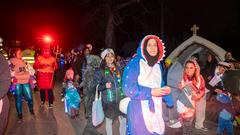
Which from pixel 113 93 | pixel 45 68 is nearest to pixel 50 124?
pixel 45 68

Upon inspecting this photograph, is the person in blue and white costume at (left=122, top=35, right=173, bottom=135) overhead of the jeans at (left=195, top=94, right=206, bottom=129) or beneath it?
overhead

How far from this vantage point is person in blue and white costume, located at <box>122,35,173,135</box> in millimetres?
5535

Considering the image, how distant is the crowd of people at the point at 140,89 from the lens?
5.59 meters

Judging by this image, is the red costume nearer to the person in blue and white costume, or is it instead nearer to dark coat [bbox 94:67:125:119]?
dark coat [bbox 94:67:125:119]

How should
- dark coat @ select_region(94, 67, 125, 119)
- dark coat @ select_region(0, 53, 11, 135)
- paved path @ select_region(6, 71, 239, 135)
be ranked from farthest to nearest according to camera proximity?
paved path @ select_region(6, 71, 239, 135) → dark coat @ select_region(94, 67, 125, 119) → dark coat @ select_region(0, 53, 11, 135)

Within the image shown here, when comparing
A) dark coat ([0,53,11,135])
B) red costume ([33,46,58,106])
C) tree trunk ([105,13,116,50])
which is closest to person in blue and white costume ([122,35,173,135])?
dark coat ([0,53,11,135])

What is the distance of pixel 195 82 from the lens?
7832mm

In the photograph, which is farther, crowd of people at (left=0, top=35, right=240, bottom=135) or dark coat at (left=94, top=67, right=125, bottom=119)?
dark coat at (left=94, top=67, right=125, bottom=119)

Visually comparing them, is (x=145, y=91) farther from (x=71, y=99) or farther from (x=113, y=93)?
(x=71, y=99)

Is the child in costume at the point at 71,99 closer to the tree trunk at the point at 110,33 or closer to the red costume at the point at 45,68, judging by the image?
the red costume at the point at 45,68

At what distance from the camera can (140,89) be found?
5535 mm

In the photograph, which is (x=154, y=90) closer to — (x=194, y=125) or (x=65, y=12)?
(x=194, y=125)

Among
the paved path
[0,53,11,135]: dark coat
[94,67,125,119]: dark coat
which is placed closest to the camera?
[0,53,11,135]: dark coat

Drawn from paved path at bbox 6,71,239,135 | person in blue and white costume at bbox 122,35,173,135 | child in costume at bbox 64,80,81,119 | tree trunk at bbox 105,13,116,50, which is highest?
tree trunk at bbox 105,13,116,50
